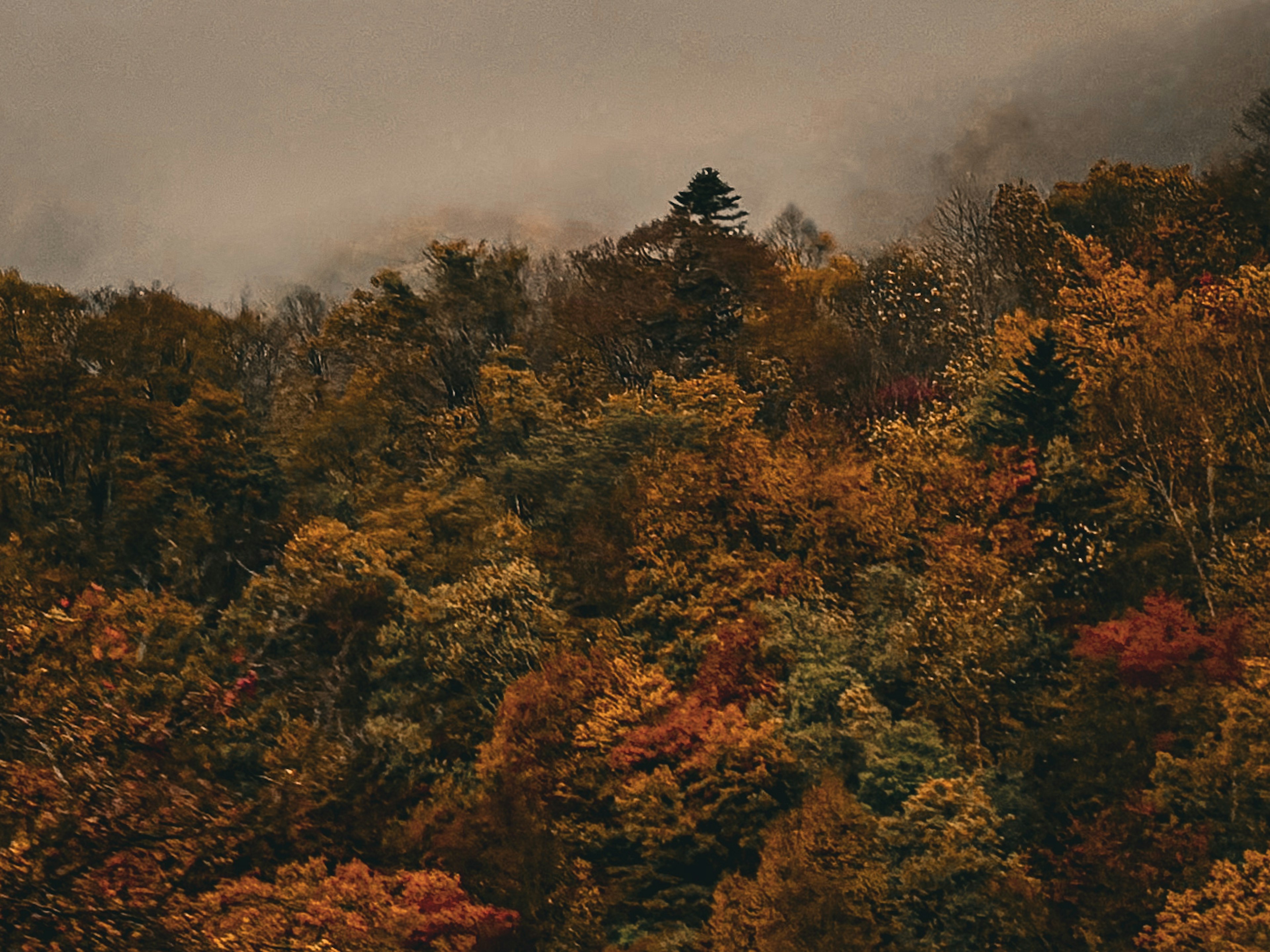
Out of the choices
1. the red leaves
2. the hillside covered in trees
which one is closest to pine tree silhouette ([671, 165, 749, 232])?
the hillside covered in trees

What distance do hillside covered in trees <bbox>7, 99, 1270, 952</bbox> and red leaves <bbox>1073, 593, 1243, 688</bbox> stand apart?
12 cm

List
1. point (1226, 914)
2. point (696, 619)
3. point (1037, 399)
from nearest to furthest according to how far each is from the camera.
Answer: point (1226, 914) → point (696, 619) → point (1037, 399)

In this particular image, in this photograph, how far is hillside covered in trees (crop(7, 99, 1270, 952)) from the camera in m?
21.6

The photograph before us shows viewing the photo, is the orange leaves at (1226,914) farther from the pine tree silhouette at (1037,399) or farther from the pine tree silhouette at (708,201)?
the pine tree silhouette at (708,201)

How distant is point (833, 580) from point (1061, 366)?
35.9ft

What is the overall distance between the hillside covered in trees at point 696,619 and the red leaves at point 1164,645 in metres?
0.12

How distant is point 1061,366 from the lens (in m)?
37.5

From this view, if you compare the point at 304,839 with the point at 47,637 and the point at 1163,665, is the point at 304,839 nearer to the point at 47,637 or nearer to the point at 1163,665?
the point at 47,637

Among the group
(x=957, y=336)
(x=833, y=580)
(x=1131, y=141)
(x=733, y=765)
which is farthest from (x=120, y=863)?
(x=1131, y=141)

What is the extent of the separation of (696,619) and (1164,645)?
43.8 feet

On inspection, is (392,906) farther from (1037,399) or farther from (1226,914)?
(1037,399)

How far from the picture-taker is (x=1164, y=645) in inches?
1085

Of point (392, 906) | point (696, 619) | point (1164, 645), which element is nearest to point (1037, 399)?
point (1164, 645)

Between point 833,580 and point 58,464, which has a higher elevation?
point 58,464
